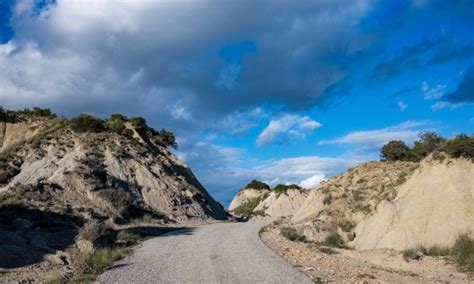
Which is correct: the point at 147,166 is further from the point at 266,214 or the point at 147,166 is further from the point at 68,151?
the point at 266,214

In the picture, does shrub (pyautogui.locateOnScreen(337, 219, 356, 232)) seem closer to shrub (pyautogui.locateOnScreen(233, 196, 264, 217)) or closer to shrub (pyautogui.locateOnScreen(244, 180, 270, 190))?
shrub (pyautogui.locateOnScreen(233, 196, 264, 217))

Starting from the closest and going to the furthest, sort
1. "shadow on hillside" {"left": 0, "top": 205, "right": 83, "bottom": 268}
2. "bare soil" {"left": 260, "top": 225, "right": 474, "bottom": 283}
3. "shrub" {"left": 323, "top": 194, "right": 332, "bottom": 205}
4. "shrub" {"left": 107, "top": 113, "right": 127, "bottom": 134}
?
"bare soil" {"left": 260, "top": 225, "right": 474, "bottom": 283}, "shadow on hillside" {"left": 0, "top": 205, "right": 83, "bottom": 268}, "shrub" {"left": 323, "top": 194, "right": 332, "bottom": 205}, "shrub" {"left": 107, "top": 113, "right": 127, "bottom": 134}

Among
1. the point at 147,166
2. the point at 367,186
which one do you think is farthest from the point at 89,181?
the point at 367,186

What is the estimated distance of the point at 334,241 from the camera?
25406mm

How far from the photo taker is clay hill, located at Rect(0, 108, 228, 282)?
24438 millimetres

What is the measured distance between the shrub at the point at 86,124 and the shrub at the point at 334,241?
119 ft

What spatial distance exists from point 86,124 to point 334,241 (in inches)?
1475

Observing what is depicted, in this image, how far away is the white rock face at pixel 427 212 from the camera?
20.1 metres

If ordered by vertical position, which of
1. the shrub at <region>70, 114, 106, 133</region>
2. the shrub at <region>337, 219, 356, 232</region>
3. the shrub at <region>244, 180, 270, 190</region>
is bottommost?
the shrub at <region>337, 219, 356, 232</region>

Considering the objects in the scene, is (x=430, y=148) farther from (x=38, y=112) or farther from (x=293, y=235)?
(x=38, y=112)

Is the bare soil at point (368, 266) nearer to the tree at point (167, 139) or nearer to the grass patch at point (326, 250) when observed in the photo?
the grass patch at point (326, 250)

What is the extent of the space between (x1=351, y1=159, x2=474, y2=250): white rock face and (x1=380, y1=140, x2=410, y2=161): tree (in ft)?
50.3

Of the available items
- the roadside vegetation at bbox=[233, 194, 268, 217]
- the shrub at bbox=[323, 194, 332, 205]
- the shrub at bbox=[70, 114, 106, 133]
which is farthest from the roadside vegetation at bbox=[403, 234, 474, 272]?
the roadside vegetation at bbox=[233, 194, 268, 217]

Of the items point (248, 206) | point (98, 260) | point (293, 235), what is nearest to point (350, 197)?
point (293, 235)
